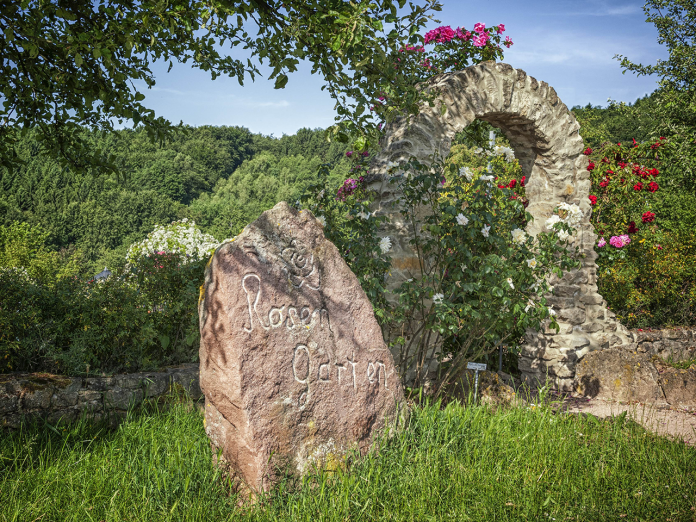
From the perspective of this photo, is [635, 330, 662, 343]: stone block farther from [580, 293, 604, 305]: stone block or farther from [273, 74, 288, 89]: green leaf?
[273, 74, 288, 89]: green leaf

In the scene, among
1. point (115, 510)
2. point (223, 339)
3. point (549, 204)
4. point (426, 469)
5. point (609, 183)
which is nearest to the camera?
point (115, 510)

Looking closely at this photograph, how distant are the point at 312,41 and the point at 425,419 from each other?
2.52 metres

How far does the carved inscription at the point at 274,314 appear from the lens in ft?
7.36

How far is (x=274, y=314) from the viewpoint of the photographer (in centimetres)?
231

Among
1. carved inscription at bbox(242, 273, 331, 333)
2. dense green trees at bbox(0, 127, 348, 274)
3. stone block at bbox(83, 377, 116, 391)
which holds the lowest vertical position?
stone block at bbox(83, 377, 116, 391)

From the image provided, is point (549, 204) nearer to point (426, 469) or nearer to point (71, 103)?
point (426, 469)

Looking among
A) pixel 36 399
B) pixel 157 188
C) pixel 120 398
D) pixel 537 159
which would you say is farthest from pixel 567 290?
pixel 157 188

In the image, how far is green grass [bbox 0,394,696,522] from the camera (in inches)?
82.4

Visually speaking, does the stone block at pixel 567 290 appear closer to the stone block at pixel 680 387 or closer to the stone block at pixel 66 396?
the stone block at pixel 680 387

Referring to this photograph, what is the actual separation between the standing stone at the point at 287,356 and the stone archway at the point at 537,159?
178 centimetres

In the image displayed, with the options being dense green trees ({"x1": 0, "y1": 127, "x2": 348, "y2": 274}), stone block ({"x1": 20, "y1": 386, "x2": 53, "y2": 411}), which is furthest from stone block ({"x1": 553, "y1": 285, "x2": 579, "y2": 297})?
dense green trees ({"x1": 0, "y1": 127, "x2": 348, "y2": 274})

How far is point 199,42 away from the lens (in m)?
3.89

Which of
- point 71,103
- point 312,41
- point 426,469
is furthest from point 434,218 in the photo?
point 71,103

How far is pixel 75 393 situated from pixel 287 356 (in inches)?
71.1
